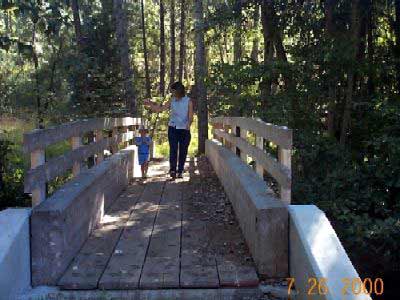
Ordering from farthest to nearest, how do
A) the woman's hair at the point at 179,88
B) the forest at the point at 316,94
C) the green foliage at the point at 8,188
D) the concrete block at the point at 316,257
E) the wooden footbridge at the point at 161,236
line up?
the woman's hair at the point at 179,88 → the forest at the point at 316,94 → the green foliage at the point at 8,188 → the wooden footbridge at the point at 161,236 → the concrete block at the point at 316,257

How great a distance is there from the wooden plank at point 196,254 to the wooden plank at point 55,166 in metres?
1.51

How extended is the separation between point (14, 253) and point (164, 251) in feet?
5.51

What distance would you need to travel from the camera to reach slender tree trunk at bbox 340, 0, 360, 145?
39.7 ft

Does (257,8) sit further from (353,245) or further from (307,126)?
(353,245)

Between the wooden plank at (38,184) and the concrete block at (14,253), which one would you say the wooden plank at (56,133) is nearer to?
the wooden plank at (38,184)

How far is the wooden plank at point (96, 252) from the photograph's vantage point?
4.95 m

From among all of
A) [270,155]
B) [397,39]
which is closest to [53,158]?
[270,155]

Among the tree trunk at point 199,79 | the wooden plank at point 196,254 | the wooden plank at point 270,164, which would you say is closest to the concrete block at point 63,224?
the wooden plank at point 196,254

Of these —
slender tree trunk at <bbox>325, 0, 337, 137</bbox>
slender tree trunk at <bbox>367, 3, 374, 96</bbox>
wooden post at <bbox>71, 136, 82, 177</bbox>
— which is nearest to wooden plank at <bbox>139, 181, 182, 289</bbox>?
wooden post at <bbox>71, 136, 82, 177</bbox>

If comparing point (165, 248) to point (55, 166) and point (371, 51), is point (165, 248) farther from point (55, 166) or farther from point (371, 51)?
point (371, 51)

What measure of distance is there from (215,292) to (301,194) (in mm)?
5638

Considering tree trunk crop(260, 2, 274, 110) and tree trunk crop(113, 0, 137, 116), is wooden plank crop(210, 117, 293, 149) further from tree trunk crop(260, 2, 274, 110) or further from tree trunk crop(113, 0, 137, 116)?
tree trunk crop(113, 0, 137, 116)

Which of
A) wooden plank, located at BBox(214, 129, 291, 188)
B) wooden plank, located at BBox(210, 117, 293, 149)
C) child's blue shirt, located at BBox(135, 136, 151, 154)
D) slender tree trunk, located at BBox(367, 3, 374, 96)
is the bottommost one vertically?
child's blue shirt, located at BBox(135, 136, 151, 154)

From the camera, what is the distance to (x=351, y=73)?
40.5 ft
